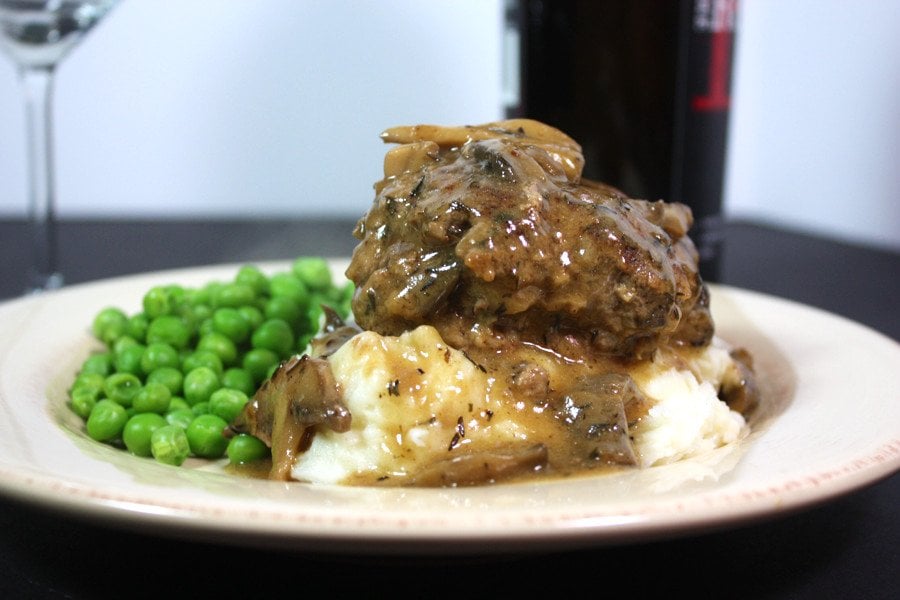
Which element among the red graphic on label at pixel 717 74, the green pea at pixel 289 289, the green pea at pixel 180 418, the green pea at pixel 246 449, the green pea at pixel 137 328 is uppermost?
the red graphic on label at pixel 717 74

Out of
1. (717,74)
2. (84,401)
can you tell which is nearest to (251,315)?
(84,401)

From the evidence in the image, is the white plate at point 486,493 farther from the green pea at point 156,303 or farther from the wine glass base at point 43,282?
the wine glass base at point 43,282

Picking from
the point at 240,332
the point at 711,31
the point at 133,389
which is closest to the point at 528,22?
the point at 711,31

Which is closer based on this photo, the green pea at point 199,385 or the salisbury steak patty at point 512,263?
the salisbury steak patty at point 512,263

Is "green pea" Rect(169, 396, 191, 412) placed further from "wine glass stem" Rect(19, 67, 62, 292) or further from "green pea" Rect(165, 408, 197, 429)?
"wine glass stem" Rect(19, 67, 62, 292)

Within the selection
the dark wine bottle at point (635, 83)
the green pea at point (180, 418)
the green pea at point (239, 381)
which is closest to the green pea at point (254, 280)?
the green pea at point (239, 381)

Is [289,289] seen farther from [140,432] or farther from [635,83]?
[635,83]
